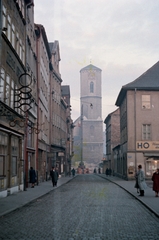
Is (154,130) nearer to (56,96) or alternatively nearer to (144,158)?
(144,158)

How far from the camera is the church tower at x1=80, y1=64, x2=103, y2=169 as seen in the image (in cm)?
13788

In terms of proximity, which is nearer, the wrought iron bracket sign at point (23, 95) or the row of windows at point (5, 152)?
the row of windows at point (5, 152)

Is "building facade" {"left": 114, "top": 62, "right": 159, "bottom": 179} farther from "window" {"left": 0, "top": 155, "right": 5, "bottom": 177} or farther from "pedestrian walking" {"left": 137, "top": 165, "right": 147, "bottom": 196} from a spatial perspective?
"window" {"left": 0, "top": 155, "right": 5, "bottom": 177}

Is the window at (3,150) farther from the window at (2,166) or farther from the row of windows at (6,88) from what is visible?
the row of windows at (6,88)

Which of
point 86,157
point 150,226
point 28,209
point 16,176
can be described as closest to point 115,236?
point 150,226

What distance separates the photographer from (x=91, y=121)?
138 m

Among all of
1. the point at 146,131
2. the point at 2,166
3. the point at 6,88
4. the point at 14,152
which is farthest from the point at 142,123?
the point at 2,166

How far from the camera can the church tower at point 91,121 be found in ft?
452

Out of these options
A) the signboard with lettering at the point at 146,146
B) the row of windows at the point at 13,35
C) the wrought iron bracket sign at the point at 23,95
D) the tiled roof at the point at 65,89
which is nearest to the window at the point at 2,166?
the wrought iron bracket sign at the point at 23,95

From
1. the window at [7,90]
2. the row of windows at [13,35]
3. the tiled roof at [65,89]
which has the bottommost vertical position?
the window at [7,90]

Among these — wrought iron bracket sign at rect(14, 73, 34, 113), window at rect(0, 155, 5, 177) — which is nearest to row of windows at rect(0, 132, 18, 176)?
window at rect(0, 155, 5, 177)

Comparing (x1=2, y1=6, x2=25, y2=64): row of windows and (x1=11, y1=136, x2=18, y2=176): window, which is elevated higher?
(x1=2, y1=6, x2=25, y2=64): row of windows

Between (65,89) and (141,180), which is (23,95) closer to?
(141,180)

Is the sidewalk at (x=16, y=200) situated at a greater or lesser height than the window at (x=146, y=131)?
lesser
